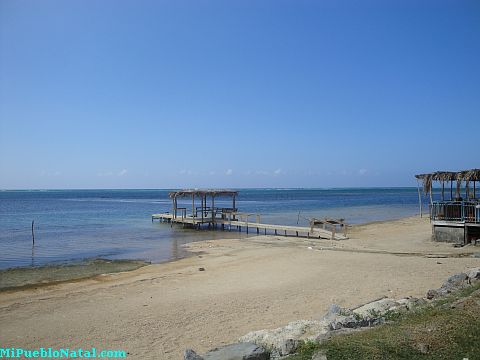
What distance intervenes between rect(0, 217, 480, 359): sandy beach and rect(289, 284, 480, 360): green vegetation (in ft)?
9.54

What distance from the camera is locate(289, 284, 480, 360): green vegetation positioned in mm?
4660

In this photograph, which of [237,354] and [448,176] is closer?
[237,354]

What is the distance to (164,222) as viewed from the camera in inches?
1422

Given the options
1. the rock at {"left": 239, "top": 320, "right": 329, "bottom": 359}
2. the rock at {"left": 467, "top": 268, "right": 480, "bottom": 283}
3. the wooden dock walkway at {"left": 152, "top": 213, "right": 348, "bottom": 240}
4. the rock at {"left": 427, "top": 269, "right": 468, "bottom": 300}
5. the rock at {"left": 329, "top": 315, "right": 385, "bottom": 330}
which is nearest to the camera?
the rock at {"left": 239, "top": 320, "right": 329, "bottom": 359}

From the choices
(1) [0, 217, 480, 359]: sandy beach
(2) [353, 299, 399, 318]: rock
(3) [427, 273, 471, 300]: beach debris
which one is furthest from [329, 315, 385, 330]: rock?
(3) [427, 273, 471, 300]: beach debris

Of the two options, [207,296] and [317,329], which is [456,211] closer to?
[207,296]

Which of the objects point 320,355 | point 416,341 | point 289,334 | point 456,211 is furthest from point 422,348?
point 456,211

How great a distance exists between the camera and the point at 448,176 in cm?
1805

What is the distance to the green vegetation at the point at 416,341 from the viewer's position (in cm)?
466

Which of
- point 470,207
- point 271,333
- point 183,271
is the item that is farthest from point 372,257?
point 271,333

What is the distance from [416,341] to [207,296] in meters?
6.58

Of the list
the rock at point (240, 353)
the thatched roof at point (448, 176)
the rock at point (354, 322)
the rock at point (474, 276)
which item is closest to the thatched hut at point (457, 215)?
the thatched roof at point (448, 176)

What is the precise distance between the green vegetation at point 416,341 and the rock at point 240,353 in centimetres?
54

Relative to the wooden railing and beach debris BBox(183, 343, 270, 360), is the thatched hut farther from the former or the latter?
beach debris BBox(183, 343, 270, 360)
